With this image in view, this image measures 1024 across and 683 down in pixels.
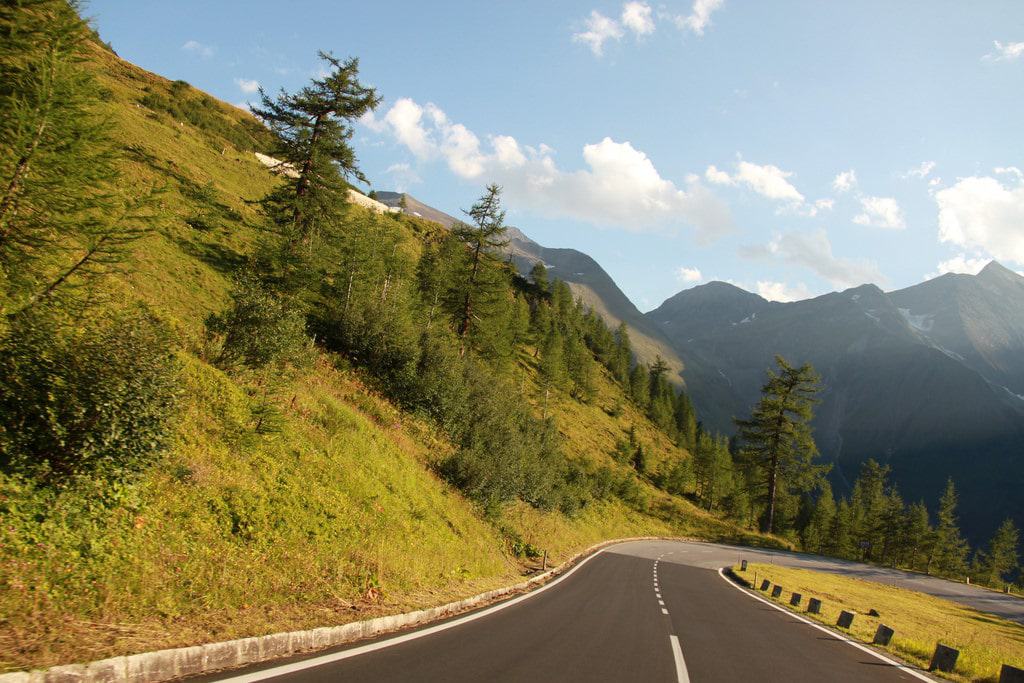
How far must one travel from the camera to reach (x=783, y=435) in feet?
191

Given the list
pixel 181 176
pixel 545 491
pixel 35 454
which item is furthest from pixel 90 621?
pixel 181 176

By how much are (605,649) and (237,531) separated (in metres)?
6.69

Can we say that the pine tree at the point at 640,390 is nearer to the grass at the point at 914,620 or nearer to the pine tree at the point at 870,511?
the pine tree at the point at 870,511

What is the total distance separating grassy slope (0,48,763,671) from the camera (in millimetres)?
5965

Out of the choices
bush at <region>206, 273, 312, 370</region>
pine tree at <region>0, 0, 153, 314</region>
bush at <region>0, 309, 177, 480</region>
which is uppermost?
pine tree at <region>0, 0, 153, 314</region>

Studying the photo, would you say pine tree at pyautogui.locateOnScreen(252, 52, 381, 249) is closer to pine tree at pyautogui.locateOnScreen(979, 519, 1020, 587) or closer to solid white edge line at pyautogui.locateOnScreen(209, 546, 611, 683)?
solid white edge line at pyautogui.locateOnScreen(209, 546, 611, 683)

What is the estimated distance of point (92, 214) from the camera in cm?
862

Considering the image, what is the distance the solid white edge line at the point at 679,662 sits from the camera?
23.6ft

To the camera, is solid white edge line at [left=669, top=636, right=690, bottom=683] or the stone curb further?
solid white edge line at [left=669, top=636, right=690, bottom=683]

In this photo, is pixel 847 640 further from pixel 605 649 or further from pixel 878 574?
pixel 878 574

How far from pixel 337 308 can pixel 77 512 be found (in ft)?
93.7

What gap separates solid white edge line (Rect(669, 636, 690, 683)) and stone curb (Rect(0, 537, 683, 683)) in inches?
165

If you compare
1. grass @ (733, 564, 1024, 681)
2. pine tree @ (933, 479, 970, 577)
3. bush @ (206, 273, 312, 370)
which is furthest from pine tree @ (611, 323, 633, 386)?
bush @ (206, 273, 312, 370)

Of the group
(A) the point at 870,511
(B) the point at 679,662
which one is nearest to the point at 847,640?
(B) the point at 679,662
